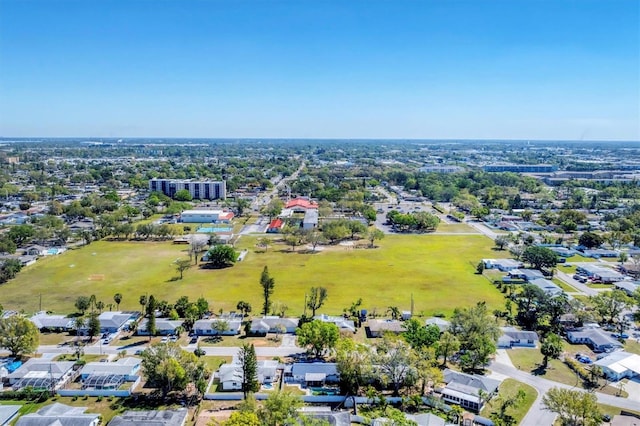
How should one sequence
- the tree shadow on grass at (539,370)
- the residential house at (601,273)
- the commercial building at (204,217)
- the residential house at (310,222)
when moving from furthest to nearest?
the commercial building at (204,217) < the residential house at (310,222) < the residential house at (601,273) < the tree shadow on grass at (539,370)

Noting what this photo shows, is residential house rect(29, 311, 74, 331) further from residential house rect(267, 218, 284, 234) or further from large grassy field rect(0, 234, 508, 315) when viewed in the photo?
residential house rect(267, 218, 284, 234)

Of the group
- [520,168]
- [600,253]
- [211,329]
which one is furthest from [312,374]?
[520,168]

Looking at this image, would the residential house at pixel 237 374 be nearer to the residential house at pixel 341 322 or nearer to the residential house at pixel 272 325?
the residential house at pixel 272 325

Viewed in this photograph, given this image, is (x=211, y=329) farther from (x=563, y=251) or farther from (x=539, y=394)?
(x=563, y=251)

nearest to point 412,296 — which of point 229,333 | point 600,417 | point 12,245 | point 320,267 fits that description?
Result: point 320,267

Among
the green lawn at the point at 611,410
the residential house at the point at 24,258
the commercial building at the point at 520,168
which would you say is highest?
the commercial building at the point at 520,168

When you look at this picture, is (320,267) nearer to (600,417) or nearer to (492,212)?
(600,417)

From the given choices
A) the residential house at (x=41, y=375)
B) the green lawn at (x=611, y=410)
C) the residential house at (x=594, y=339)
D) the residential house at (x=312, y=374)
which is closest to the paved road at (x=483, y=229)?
the residential house at (x=594, y=339)
